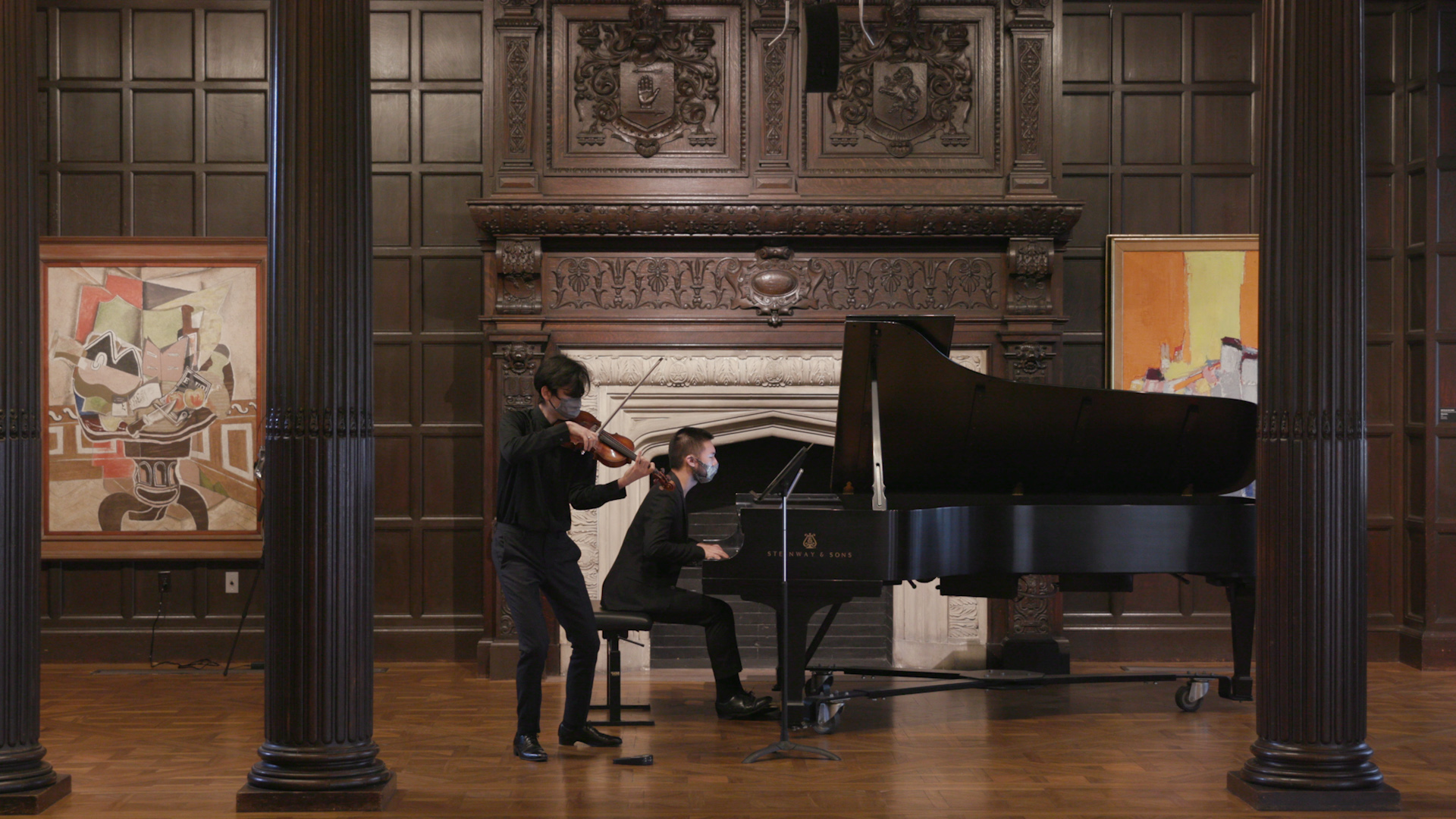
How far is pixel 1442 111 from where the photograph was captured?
6.67 meters

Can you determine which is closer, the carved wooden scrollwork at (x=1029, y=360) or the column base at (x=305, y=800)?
the column base at (x=305, y=800)

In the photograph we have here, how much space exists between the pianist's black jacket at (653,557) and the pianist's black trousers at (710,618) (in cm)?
3

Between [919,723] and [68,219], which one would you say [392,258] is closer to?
[68,219]

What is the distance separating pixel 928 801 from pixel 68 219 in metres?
5.61

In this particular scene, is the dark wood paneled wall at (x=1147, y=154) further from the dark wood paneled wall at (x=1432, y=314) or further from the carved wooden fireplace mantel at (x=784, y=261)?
the dark wood paneled wall at (x=1432, y=314)

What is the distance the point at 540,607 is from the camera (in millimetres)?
4598

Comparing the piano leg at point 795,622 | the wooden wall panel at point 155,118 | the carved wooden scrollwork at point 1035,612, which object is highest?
the wooden wall panel at point 155,118

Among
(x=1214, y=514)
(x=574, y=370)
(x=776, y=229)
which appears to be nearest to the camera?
(x=574, y=370)

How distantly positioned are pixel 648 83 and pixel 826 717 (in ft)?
11.5

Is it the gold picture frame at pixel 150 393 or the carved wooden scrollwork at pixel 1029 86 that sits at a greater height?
the carved wooden scrollwork at pixel 1029 86

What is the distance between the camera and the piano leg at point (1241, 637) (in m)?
5.40

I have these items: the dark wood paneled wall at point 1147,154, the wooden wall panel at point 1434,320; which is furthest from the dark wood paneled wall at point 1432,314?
the dark wood paneled wall at point 1147,154

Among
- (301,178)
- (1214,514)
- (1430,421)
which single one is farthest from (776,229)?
(1430,421)

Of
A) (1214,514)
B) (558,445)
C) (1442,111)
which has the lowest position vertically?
(1214,514)
